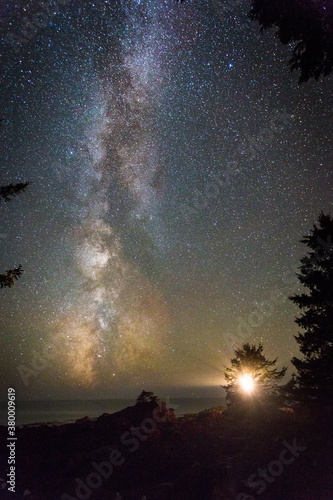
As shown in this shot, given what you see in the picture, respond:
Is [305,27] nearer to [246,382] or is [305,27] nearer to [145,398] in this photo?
[145,398]

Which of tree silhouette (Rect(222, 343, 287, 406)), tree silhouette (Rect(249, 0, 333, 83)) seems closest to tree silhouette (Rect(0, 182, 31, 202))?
tree silhouette (Rect(249, 0, 333, 83))

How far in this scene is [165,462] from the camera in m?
11.9

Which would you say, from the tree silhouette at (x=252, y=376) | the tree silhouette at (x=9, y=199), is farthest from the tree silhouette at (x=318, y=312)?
the tree silhouette at (x=9, y=199)

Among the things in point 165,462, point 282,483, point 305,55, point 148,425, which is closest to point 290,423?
point 282,483

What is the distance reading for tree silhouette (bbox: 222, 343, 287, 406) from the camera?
18.1 m

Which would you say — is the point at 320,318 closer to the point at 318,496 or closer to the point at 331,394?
the point at 331,394

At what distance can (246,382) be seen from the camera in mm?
19344

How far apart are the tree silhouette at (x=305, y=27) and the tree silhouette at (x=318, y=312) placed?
9752 mm
